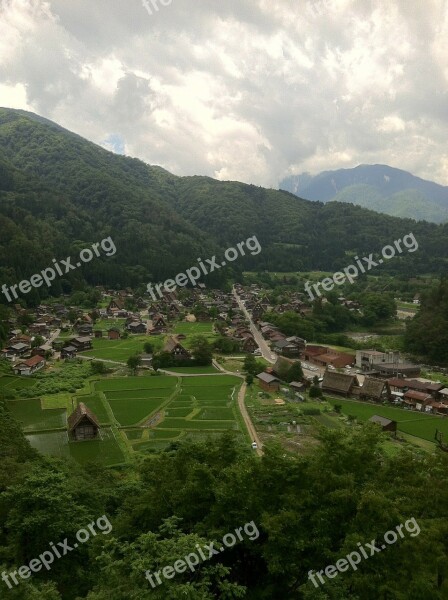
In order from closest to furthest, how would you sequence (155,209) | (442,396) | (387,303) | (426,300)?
(442,396) → (426,300) → (387,303) → (155,209)

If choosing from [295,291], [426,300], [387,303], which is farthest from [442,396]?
[295,291]

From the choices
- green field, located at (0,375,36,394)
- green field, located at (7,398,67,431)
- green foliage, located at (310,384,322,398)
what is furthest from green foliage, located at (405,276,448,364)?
green field, located at (0,375,36,394)

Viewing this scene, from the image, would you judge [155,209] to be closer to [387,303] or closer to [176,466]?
[387,303]

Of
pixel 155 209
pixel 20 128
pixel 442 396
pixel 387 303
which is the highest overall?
pixel 20 128

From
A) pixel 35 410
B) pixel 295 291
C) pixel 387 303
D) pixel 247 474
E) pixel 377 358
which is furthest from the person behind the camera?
pixel 295 291

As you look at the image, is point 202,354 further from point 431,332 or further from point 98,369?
point 431,332
